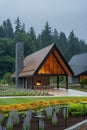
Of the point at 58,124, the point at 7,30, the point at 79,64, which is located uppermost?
the point at 7,30

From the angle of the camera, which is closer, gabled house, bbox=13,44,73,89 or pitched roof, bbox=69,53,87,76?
gabled house, bbox=13,44,73,89

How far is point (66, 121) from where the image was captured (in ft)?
36.0

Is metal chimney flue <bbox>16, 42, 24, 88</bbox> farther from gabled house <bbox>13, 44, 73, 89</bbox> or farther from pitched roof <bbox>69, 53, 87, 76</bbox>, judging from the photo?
pitched roof <bbox>69, 53, 87, 76</bbox>

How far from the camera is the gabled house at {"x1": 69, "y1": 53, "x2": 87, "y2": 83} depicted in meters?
56.9

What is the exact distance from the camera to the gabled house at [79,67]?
56.9 metres

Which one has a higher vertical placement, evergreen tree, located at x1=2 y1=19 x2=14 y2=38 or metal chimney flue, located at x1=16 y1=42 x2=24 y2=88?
evergreen tree, located at x1=2 y1=19 x2=14 y2=38

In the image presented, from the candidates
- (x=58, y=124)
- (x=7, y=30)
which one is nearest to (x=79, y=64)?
(x=7, y=30)

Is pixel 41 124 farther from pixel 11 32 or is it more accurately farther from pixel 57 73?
pixel 11 32

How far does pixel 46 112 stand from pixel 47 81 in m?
34.2

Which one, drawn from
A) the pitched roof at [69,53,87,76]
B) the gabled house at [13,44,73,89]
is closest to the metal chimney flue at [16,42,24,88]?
the gabled house at [13,44,73,89]

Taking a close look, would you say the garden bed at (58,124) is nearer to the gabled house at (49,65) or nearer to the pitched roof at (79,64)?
the gabled house at (49,65)

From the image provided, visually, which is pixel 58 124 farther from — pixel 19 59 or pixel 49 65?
pixel 19 59

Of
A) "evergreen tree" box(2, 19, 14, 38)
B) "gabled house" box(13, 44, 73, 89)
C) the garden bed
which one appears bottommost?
the garden bed

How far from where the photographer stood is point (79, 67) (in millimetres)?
58656
